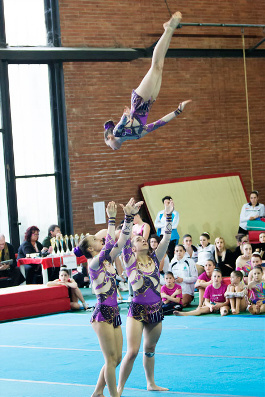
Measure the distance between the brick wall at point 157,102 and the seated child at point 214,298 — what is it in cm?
462

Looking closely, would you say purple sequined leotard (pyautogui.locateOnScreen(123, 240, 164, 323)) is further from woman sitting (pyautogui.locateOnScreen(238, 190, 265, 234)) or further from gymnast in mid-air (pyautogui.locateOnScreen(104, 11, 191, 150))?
woman sitting (pyautogui.locateOnScreen(238, 190, 265, 234))

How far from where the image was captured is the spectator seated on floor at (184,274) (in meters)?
9.51

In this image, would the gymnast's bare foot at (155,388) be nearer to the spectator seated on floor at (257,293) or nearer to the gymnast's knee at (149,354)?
the gymnast's knee at (149,354)

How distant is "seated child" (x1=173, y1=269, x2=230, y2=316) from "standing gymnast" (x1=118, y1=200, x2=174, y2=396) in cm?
349

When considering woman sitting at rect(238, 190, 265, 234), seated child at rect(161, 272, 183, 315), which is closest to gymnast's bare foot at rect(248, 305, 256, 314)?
seated child at rect(161, 272, 183, 315)

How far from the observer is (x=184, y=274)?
379 inches

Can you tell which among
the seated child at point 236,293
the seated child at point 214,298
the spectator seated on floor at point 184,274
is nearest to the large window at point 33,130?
the spectator seated on floor at point 184,274

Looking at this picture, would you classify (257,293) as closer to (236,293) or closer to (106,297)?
(236,293)

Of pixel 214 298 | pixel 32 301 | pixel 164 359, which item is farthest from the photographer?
pixel 32 301

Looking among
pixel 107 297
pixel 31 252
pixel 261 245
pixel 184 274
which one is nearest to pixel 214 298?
pixel 184 274

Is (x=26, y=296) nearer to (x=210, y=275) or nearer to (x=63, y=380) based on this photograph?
(x=210, y=275)

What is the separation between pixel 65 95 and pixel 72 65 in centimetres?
63

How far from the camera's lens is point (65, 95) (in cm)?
1294

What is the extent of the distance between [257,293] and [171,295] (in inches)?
51.7
